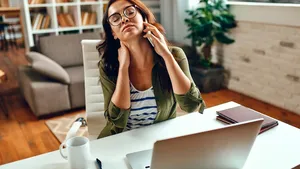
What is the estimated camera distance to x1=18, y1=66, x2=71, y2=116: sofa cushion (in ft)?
9.46

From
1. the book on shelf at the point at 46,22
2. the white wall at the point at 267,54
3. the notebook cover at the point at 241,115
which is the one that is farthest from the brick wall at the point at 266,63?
the book on shelf at the point at 46,22

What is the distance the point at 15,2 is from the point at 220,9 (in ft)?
11.1

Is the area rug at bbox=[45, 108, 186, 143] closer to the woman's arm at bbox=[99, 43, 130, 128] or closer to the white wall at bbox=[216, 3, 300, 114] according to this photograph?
the white wall at bbox=[216, 3, 300, 114]

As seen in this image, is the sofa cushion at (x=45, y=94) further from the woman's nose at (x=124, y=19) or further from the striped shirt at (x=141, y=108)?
the woman's nose at (x=124, y=19)

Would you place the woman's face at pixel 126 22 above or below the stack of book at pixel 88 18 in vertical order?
above

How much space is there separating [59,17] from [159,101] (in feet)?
9.55

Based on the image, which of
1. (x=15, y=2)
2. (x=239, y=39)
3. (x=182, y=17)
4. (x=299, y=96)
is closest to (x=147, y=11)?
(x=299, y=96)

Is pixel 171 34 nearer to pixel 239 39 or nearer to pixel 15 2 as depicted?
pixel 239 39

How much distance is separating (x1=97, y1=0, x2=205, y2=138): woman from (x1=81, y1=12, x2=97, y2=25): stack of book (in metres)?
2.70

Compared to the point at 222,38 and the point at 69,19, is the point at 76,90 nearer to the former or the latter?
the point at 69,19

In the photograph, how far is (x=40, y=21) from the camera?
371 cm

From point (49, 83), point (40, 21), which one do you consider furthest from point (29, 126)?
point (40, 21)

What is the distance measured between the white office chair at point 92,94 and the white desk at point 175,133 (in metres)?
0.42

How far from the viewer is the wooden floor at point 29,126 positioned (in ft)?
7.95
